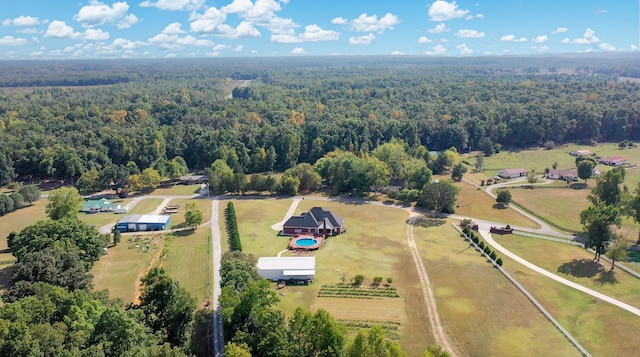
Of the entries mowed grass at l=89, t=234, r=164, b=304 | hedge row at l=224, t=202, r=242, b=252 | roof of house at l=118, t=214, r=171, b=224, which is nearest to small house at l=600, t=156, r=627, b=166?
hedge row at l=224, t=202, r=242, b=252

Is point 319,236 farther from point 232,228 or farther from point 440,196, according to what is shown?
point 440,196

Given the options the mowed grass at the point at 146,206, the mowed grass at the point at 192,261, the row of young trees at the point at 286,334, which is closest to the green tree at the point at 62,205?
the mowed grass at the point at 146,206

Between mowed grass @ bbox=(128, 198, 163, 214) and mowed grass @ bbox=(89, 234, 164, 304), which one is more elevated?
mowed grass @ bbox=(128, 198, 163, 214)

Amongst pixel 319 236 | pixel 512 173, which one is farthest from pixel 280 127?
pixel 319 236

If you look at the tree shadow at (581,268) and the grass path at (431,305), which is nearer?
the grass path at (431,305)

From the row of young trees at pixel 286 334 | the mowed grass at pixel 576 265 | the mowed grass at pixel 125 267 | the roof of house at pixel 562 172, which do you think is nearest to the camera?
the row of young trees at pixel 286 334

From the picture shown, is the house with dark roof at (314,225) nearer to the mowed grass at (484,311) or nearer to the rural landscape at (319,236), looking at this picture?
the rural landscape at (319,236)

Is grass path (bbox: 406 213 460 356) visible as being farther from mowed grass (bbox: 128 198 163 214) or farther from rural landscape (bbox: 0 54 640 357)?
mowed grass (bbox: 128 198 163 214)
